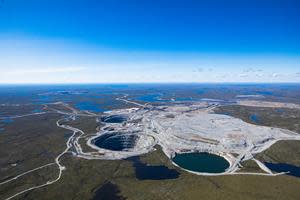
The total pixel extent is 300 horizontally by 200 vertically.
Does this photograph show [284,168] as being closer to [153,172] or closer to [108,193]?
[153,172]

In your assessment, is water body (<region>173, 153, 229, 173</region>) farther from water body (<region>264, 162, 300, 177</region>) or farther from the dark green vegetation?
water body (<region>264, 162, 300, 177</region>)

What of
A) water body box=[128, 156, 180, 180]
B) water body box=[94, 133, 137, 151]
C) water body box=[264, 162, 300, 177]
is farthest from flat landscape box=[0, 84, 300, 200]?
water body box=[94, 133, 137, 151]

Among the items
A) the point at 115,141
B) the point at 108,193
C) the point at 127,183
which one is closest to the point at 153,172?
the point at 127,183

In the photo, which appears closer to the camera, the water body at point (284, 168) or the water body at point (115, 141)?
the water body at point (284, 168)

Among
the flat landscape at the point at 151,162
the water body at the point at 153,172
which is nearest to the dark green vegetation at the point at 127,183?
the flat landscape at the point at 151,162

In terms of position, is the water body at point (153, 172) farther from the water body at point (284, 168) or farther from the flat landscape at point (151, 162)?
the water body at point (284, 168)

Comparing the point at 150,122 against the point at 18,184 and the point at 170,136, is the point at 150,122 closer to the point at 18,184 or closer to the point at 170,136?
the point at 170,136
